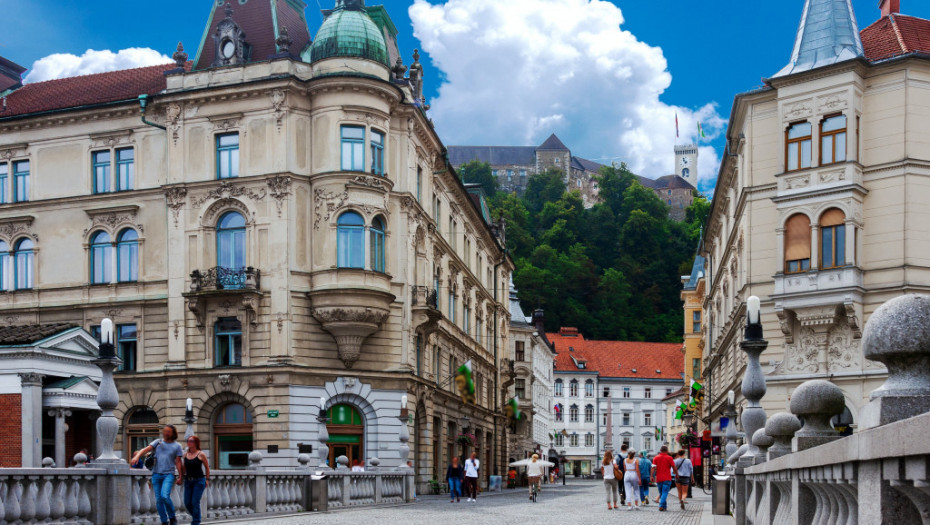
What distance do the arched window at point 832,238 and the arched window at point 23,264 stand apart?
28.4 metres

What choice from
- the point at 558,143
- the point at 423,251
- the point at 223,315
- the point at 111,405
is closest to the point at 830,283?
the point at 423,251

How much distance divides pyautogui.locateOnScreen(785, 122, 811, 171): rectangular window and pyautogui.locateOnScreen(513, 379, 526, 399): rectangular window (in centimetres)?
4573

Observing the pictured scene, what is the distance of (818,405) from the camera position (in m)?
7.32

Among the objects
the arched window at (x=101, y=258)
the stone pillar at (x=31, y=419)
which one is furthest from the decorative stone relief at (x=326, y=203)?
the stone pillar at (x=31, y=419)

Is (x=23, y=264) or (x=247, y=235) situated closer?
(x=247, y=235)

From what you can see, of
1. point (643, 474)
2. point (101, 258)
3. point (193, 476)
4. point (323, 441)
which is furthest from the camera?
point (101, 258)

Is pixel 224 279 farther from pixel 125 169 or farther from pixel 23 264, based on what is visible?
pixel 23 264

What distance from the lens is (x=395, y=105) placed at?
37.9 m

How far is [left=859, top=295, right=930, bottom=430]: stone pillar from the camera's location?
441 centimetres

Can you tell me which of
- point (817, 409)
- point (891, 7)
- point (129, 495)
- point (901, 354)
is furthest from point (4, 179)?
point (901, 354)

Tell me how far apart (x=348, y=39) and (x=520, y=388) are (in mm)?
44559

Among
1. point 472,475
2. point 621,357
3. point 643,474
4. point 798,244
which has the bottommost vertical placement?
point 621,357

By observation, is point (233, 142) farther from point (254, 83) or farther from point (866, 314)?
point (866, 314)

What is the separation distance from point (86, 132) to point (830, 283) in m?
27.1
